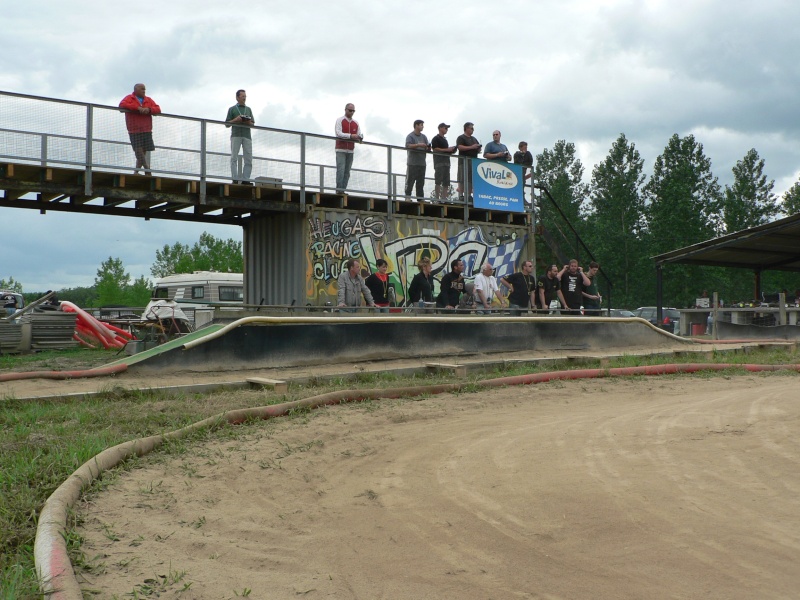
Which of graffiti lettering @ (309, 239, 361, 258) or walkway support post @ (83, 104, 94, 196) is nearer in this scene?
walkway support post @ (83, 104, 94, 196)

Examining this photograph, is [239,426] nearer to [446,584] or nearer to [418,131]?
[446,584]

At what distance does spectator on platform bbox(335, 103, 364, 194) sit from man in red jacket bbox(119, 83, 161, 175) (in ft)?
13.8

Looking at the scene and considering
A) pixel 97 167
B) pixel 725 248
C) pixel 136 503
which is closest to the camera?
pixel 136 503

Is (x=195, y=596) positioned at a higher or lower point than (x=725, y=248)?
lower

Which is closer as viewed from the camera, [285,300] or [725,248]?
[285,300]

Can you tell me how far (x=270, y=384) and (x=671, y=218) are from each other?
192 ft

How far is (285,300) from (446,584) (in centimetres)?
1482

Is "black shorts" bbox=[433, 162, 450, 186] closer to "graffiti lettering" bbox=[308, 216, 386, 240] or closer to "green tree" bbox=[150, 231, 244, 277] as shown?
"graffiti lettering" bbox=[308, 216, 386, 240]

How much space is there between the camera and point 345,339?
40.2 ft

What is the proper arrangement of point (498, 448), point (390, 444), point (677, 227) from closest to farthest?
1. point (498, 448)
2. point (390, 444)
3. point (677, 227)

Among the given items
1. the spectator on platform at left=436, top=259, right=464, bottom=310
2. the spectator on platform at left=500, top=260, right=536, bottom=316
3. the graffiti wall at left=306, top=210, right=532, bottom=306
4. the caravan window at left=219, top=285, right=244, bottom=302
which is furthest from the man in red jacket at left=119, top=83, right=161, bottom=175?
the caravan window at left=219, top=285, right=244, bottom=302

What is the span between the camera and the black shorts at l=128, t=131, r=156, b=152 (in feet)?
50.9

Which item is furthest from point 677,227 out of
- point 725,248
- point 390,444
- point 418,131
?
point 390,444

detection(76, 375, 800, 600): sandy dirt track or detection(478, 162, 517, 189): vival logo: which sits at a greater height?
detection(478, 162, 517, 189): vival logo
